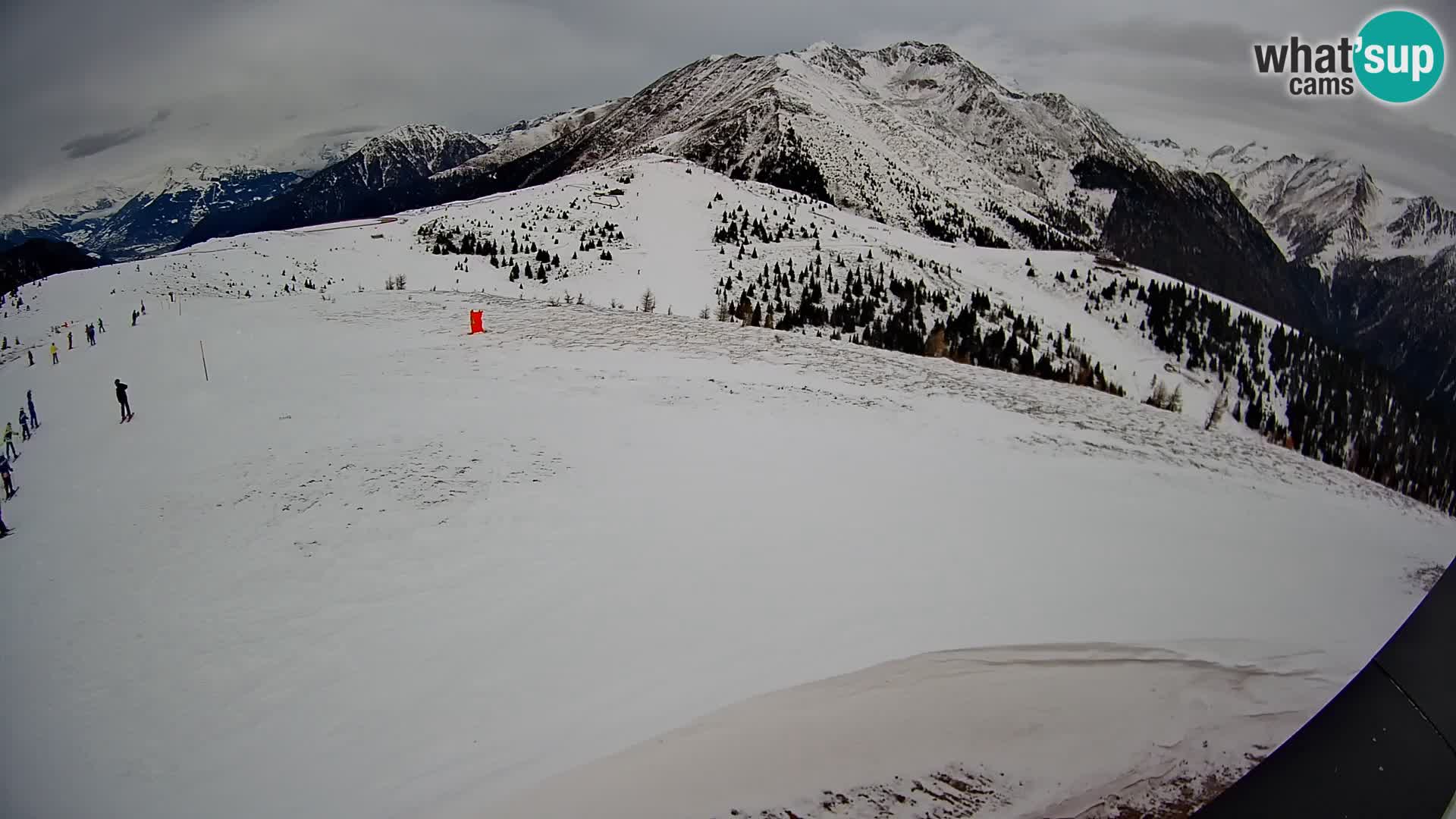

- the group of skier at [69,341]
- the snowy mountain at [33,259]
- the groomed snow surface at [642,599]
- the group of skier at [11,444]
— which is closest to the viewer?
the groomed snow surface at [642,599]

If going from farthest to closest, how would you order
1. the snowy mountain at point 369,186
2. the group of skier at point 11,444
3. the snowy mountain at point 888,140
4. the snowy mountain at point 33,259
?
the snowy mountain at point 369,186, the snowy mountain at point 888,140, the snowy mountain at point 33,259, the group of skier at point 11,444

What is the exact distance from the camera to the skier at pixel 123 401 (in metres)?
3.63

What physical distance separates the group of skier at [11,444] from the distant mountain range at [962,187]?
0.59 metres

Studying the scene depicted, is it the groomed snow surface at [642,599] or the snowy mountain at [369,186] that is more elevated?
the snowy mountain at [369,186]

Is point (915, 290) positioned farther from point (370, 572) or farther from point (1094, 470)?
point (370, 572)

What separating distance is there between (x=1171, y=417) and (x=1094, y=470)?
2.16m

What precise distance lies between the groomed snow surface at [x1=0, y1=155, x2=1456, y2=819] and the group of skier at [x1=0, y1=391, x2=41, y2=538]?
0.08 metres

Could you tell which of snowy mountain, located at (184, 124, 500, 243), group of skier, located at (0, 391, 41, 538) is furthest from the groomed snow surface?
snowy mountain, located at (184, 124, 500, 243)

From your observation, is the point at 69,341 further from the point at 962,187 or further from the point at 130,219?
the point at 962,187

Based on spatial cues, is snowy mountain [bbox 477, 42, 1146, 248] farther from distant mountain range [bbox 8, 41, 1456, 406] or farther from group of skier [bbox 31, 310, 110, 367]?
group of skier [bbox 31, 310, 110, 367]

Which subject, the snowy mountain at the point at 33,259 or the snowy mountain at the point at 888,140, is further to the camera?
the snowy mountain at the point at 888,140

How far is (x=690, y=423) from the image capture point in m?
5.61

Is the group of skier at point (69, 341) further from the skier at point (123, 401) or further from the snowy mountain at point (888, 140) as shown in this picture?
the snowy mountain at point (888, 140)

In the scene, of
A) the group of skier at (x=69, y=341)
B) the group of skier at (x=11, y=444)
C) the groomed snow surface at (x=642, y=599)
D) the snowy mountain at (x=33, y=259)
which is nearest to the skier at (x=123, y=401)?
Answer: the groomed snow surface at (x=642, y=599)
